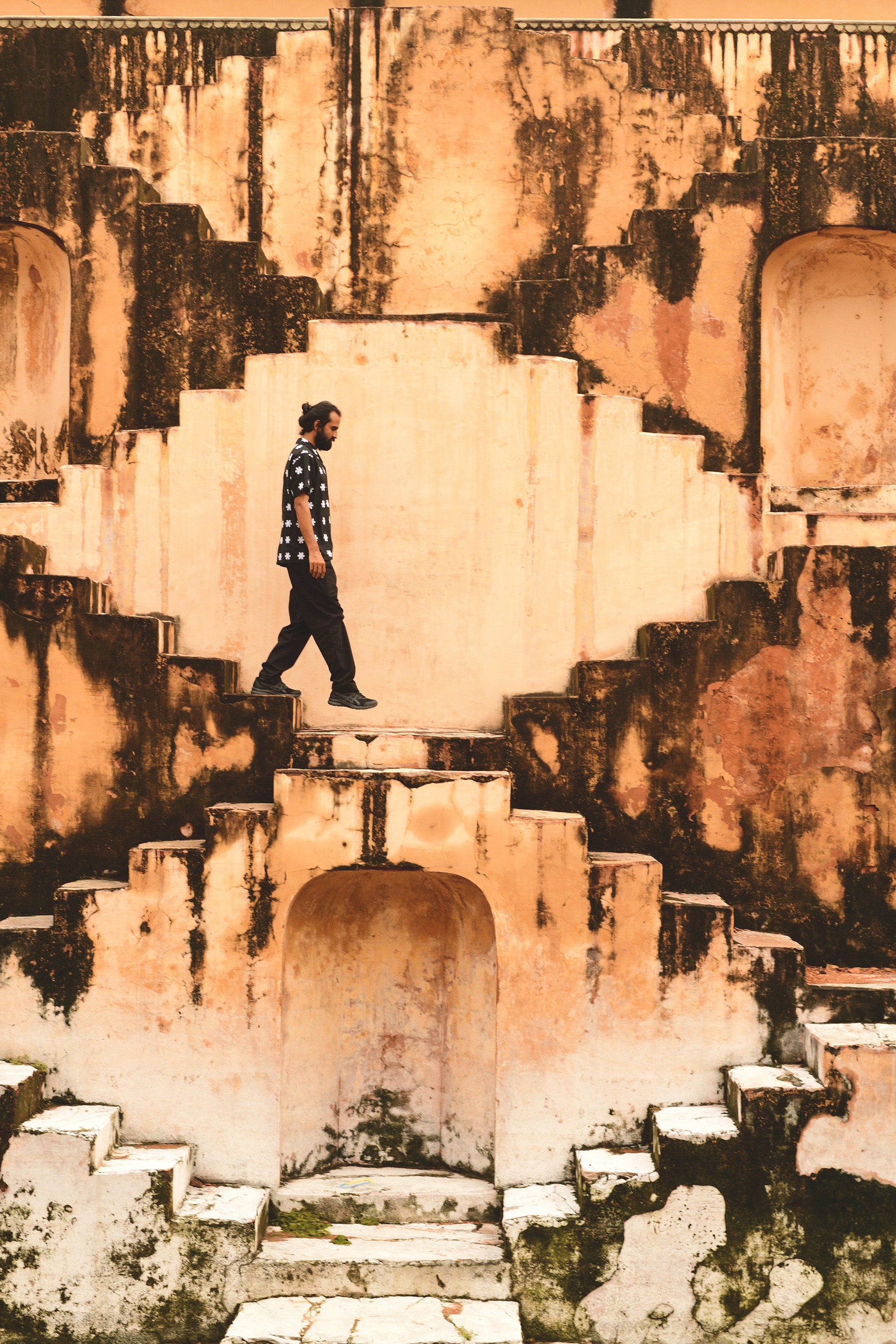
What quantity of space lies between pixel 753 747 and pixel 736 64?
600 cm

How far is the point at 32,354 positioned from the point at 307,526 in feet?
12.6

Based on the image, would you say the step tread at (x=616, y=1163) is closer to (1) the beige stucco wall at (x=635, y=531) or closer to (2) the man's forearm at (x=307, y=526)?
(1) the beige stucco wall at (x=635, y=531)

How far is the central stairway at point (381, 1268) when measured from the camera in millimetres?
6430

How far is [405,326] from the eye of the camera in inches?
333

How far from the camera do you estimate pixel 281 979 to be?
7199 mm

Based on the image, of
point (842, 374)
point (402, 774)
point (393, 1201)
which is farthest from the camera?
point (842, 374)

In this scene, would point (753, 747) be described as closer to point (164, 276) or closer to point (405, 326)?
point (405, 326)

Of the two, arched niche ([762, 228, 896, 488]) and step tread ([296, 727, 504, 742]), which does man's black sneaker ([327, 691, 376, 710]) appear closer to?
step tread ([296, 727, 504, 742])

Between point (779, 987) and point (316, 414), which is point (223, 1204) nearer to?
point (779, 987)

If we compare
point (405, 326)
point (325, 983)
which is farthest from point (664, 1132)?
point (405, 326)

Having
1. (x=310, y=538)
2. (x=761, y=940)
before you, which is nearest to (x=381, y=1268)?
(x=761, y=940)

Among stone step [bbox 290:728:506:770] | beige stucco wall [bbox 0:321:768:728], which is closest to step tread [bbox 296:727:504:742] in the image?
stone step [bbox 290:728:506:770]

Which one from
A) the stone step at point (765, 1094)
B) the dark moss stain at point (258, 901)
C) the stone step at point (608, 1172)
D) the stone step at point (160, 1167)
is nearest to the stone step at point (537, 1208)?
the stone step at point (608, 1172)

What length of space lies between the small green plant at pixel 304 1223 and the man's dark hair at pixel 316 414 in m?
4.38
